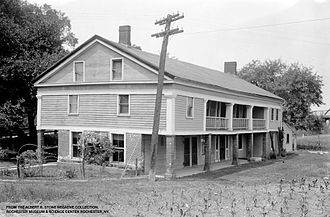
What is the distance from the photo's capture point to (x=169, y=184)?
741 inches

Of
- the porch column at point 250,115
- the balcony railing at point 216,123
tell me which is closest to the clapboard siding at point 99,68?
A: the balcony railing at point 216,123

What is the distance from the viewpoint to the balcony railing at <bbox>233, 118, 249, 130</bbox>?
3043cm

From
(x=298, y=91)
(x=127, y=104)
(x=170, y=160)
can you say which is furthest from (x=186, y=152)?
(x=298, y=91)

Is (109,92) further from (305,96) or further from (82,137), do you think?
(305,96)

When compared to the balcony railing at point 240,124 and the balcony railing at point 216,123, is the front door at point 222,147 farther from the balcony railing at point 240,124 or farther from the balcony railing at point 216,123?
the balcony railing at point 216,123

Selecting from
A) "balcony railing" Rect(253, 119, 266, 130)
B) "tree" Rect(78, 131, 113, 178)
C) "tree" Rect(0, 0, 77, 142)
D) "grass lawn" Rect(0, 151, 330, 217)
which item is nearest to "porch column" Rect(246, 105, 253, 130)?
"balcony railing" Rect(253, 119, 266, 130)

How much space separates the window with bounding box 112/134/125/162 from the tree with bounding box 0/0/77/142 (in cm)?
969

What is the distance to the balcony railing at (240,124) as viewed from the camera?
30.4 metres

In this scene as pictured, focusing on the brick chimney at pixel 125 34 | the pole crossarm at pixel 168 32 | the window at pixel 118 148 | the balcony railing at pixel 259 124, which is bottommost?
the window at pixel 118 148

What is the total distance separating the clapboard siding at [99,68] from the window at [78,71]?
0.26 m

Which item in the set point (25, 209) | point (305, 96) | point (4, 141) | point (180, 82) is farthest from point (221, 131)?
point (305, 96)

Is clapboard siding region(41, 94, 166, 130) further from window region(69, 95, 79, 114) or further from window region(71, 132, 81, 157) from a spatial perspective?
window region(71, 132, 81, 157)

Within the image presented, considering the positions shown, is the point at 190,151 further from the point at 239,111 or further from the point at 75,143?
the point at 239,111

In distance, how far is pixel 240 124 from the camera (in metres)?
31.4
